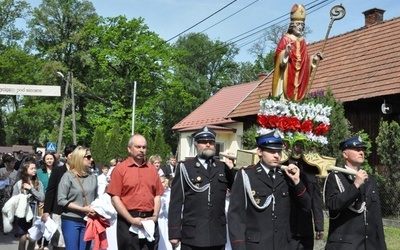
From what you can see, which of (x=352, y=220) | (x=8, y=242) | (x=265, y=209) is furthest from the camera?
(x=8, y=242)

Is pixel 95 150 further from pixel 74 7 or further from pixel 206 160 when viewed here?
pixel 206 160

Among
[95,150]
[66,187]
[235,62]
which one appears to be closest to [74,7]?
[95,150]

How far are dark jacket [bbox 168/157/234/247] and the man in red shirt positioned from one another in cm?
60

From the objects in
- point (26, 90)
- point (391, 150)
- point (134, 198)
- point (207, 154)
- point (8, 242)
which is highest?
point (26, 90)

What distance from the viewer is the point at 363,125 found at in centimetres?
1869

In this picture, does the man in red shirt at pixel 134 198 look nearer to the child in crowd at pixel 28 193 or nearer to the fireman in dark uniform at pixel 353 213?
the fireman in dark uniform at pixel 353 213

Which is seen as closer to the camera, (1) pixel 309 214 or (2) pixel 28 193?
(1) pixel 309 214

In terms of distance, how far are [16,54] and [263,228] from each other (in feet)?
151

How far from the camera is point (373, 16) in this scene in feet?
76.3

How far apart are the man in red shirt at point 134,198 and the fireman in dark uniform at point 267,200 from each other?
159 cm

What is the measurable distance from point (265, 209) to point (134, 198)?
186 centimetres

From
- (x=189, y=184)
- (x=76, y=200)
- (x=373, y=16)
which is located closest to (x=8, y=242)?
(x=76, y=200)

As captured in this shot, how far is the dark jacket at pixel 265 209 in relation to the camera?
17.0ft

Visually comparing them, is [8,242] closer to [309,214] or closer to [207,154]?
[207,154]
